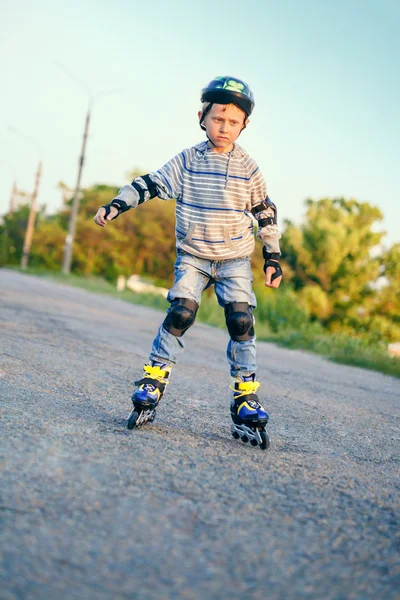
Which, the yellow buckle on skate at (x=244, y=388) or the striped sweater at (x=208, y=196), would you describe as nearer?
the yellow buckle on skate at (x=244, y=388)

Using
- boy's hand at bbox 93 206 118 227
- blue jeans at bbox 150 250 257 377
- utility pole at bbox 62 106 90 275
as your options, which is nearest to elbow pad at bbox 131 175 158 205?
boy's hand at bbox 93 206 118 227

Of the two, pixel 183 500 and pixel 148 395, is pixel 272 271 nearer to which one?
pixel 148 395

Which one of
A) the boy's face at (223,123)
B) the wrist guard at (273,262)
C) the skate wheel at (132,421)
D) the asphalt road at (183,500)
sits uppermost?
the boy's face at (223,123)

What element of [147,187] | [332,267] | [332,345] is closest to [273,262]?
[147,187]

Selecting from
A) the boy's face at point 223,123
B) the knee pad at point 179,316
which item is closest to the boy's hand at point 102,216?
the knee pad at point 179,316

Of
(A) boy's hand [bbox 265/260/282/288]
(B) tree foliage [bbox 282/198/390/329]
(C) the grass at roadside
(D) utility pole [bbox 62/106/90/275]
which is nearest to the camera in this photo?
(A) boy's hand [bbox 265/260/282/288]

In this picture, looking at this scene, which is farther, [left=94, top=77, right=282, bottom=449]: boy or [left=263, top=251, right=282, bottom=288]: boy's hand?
[left=263, top=251, right=282, bottom=288]: boy's hand

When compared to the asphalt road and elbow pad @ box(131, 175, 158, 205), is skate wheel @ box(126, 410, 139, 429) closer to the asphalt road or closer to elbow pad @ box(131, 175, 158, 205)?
the asphalt road

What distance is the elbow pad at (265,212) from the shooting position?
3.35 metres

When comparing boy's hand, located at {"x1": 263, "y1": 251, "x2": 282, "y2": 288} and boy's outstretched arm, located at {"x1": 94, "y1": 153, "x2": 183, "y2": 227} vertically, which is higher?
boy's outstretched arm, located at {"x1": 94, "y1": 153, "x2": 183, "y2": 227}

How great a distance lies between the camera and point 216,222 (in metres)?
3.17

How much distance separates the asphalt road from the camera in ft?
4.70

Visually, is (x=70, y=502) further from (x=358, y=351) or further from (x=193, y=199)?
(x=358, y=351)

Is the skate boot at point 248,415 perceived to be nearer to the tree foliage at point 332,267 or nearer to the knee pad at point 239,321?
the knee pad at point 239,321
